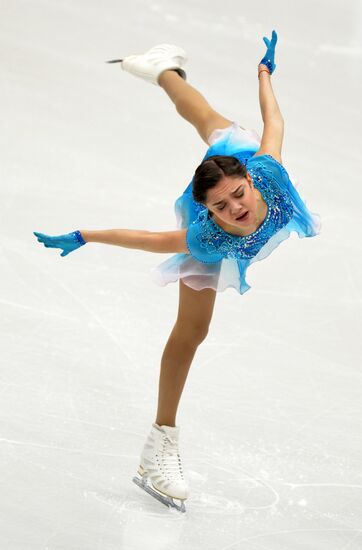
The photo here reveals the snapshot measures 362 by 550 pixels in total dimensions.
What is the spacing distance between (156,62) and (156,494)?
181 centimetres

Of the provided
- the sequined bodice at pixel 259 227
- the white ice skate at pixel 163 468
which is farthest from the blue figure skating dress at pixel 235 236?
the white ice skate at pixel 163 468

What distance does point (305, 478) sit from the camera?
3826 millimetres

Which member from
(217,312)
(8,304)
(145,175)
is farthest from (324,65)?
(8,304)

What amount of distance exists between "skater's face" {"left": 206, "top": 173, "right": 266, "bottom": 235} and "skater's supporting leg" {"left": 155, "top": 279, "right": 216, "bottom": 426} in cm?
45

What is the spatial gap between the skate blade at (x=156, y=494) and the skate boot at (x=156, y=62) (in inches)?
66.7

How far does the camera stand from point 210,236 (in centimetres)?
332

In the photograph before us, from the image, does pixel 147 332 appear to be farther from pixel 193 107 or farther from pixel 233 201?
pixel 233 201

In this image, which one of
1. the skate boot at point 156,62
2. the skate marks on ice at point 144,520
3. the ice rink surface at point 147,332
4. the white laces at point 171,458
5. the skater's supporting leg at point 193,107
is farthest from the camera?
the skate boot at point 156,62

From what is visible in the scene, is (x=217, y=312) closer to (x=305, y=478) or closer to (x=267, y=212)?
(x=305, y=478)

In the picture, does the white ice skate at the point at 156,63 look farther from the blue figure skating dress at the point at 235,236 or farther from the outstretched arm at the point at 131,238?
the outstretched arm at the point at 131,238

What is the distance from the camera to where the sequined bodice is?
10.9 feet

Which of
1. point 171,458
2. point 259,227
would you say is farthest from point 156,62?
point 171,458

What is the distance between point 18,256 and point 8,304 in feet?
1.49

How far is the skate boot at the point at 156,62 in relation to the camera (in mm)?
4367
